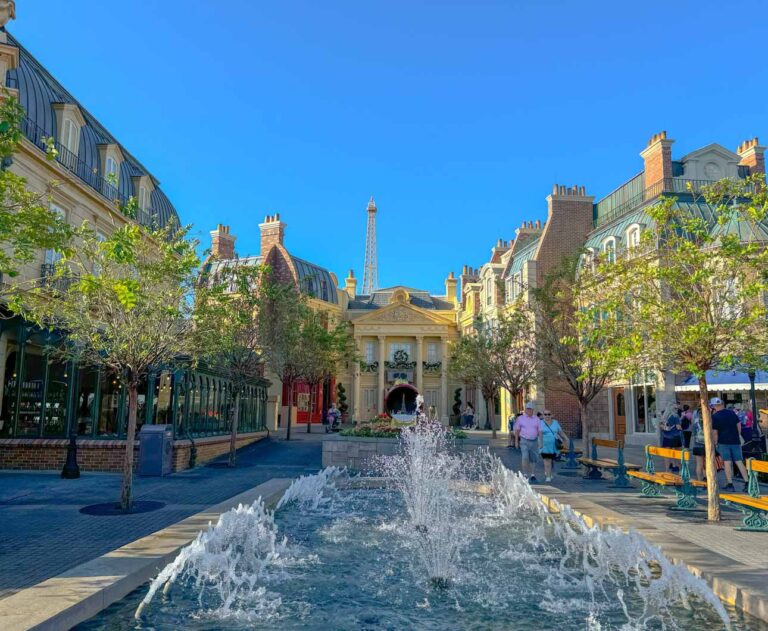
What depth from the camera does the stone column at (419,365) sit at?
155 feet

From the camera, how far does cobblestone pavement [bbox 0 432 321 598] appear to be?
6.70 m

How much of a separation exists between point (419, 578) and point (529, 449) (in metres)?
7.58

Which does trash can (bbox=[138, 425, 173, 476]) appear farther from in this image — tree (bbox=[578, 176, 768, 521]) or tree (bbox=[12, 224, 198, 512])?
tree (bbox=[578, 176, 768, 521])

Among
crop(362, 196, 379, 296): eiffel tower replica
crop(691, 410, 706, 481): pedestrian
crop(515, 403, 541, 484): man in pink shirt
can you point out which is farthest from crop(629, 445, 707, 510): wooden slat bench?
crop(362, 196, 379, 296): eiffel tower replica

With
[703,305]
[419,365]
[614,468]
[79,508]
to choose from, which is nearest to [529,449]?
[614,468]

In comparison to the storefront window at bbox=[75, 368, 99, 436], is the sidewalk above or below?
below

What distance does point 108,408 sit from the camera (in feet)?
54.6

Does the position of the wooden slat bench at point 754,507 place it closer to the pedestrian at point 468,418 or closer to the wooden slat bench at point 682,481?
the wooden slat bench at point 682,481

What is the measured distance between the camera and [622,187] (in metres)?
31.6

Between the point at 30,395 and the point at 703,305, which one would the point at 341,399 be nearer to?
the point at 30,395

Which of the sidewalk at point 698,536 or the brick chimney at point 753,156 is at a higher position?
the brick chimney at point 753,156

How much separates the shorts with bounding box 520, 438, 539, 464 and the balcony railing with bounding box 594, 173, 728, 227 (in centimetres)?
1801

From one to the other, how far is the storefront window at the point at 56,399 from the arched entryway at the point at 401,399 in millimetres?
32806

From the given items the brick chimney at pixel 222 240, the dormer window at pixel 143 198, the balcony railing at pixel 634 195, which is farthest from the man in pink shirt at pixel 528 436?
the brick chimney at pixel 222 240
